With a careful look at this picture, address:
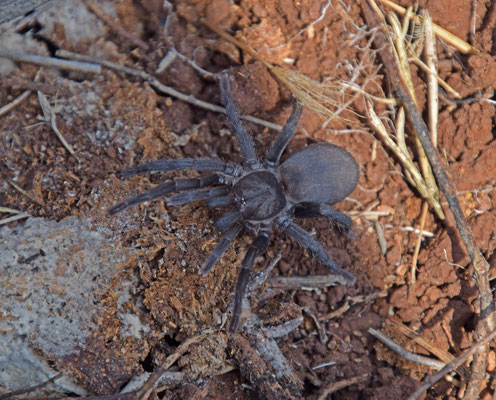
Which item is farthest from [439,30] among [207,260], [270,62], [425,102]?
[207,260]

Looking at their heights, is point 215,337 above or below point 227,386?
above

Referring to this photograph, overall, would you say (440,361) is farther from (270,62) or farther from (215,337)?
(270,62)

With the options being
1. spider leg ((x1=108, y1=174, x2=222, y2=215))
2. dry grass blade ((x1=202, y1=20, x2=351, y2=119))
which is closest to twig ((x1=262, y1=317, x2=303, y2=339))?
spider leg ((x1=108, y1=174, x2=222, y2=215))

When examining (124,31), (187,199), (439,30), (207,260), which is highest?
(124,31)

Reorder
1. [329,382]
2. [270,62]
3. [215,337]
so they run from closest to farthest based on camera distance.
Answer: [215,337] < [329,382] < [270,62]

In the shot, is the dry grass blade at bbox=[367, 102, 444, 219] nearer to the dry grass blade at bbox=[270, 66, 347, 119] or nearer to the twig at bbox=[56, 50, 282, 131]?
the dry grass blade at bbox=[270, 66, 347, 119]

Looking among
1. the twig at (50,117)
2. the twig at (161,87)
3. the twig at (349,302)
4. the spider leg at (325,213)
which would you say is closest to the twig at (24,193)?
the twig at (50,117)

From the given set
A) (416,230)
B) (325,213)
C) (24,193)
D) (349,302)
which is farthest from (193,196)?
(416,230)
